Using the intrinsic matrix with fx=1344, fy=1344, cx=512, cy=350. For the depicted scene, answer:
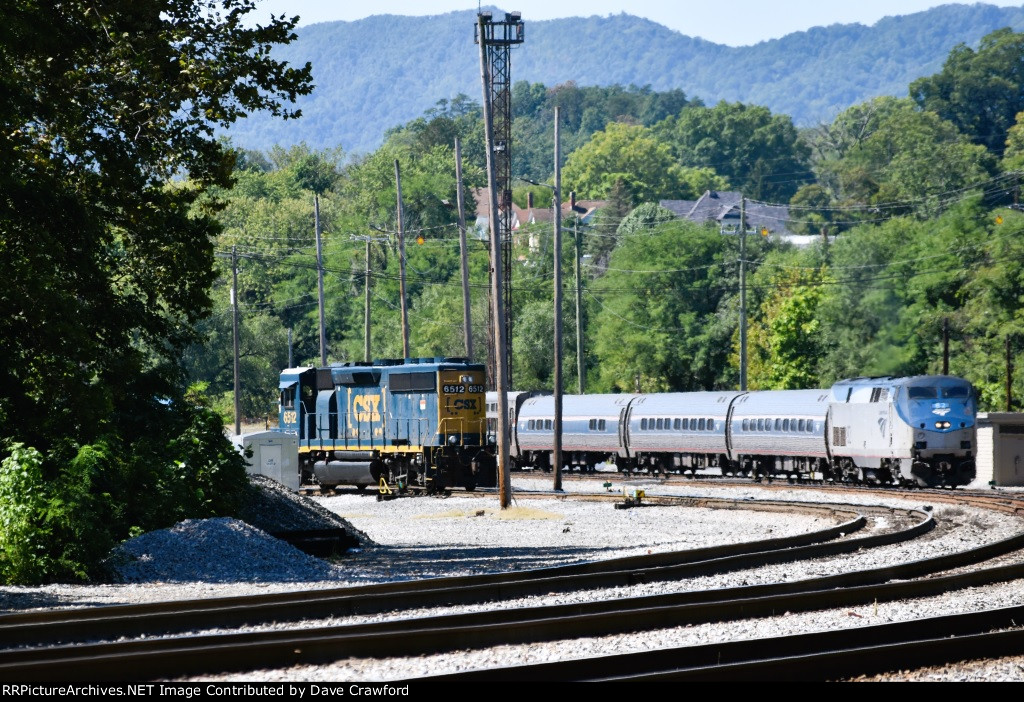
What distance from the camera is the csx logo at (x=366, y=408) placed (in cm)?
4347

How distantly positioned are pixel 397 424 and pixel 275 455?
4.98m

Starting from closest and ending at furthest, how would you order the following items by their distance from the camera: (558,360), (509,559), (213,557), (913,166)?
(213,557)
(509,559)
(558,360)
(913,166)

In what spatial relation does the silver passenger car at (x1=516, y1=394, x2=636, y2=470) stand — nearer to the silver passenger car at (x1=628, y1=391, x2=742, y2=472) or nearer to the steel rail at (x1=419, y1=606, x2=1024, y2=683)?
the silver passenger car at (x1=628, y1=391, x2=742, y2=472)

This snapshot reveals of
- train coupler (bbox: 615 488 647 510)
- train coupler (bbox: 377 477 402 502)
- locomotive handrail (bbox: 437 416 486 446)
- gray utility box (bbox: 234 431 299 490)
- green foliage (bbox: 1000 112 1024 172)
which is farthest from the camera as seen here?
green foliage (bbox: 1000 112 1024 172)

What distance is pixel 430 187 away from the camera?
4808 inches

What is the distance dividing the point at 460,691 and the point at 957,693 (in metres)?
3.57

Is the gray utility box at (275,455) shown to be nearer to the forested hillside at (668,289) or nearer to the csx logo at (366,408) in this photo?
the csx logo at (366,408)

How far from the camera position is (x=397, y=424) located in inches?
1686

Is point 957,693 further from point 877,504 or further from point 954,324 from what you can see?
point 954,324

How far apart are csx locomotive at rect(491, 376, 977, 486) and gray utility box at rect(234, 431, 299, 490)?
16.8 metres

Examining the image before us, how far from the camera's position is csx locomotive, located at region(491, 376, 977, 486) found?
127 feet

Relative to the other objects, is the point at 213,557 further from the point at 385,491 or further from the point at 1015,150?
the point at 1015,150

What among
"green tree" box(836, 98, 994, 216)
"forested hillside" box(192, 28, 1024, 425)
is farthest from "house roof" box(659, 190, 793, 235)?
"forested hillside" box(192, 28, 1024, 425)

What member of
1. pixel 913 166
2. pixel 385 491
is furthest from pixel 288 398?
pixel 913 166
